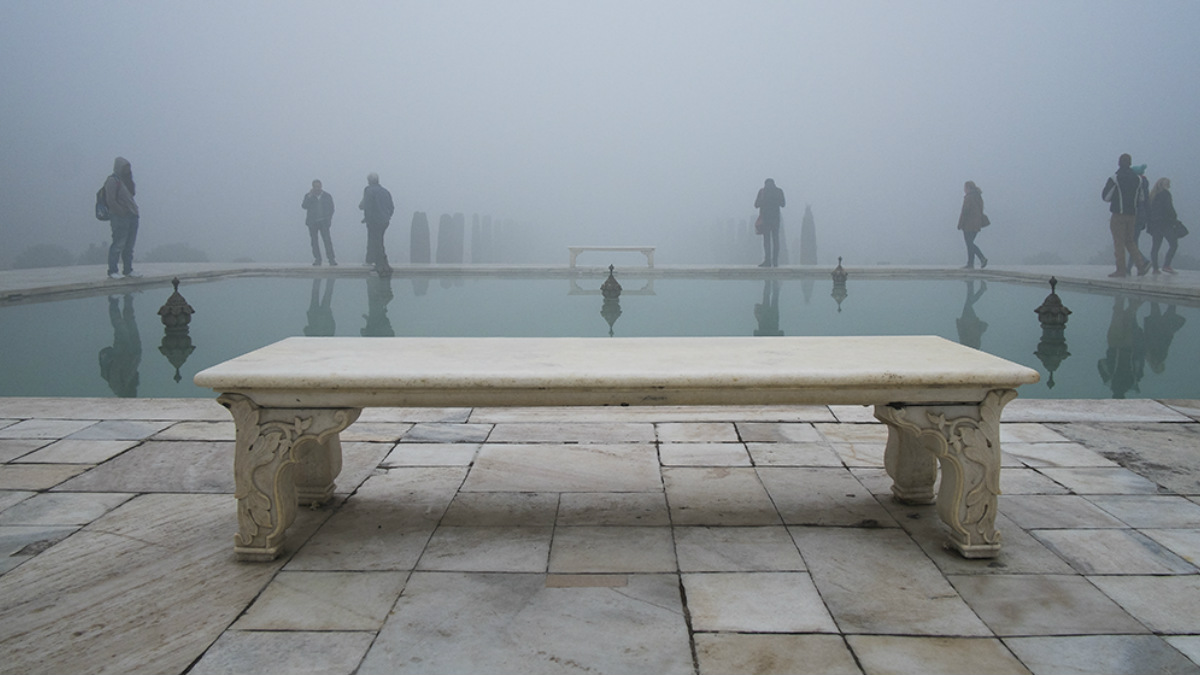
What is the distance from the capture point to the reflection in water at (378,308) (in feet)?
24.5

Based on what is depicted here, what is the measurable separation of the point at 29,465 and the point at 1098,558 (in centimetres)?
343

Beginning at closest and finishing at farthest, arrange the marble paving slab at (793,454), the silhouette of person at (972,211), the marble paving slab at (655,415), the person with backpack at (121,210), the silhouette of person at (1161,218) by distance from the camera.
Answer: the marble paving slab at (793,454), the marble paving slab at (655,415), the person with backpack at (121,210), the silhouette of person at (1161,218), the silhouette of person at (972,211)

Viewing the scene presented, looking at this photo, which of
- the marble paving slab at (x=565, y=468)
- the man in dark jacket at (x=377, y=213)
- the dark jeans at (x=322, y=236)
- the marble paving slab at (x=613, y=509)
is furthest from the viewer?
the dark jeans at (x=322, y=236)

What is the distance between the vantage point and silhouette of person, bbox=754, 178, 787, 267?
13505 millimetres

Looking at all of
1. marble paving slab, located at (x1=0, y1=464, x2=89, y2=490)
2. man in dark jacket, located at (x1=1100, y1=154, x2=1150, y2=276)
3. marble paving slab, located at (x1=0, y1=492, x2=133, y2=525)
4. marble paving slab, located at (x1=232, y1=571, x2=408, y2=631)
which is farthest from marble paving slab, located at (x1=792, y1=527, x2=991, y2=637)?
man in dark jacket, located at (x1=1100, y1=154, x2=1150, y2=276)

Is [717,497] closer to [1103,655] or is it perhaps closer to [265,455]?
[1103,655]

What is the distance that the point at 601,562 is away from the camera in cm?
197

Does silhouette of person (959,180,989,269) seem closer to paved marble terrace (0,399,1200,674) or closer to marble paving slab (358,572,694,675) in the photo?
paved marble terrace (0,399,1200,674)

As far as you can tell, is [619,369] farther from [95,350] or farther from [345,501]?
[95,350]

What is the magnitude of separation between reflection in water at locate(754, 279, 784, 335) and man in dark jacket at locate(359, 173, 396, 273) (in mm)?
6157

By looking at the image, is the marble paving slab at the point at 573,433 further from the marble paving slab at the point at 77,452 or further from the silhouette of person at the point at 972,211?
the silhouette of person at the point at 972,211

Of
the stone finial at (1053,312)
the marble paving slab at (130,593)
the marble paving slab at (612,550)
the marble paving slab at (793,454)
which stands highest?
the stone finial at (1053,312)

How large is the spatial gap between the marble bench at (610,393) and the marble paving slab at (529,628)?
44cm

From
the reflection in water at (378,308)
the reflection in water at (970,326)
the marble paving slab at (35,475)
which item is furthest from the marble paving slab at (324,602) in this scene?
the reflection in water at (378,308)
